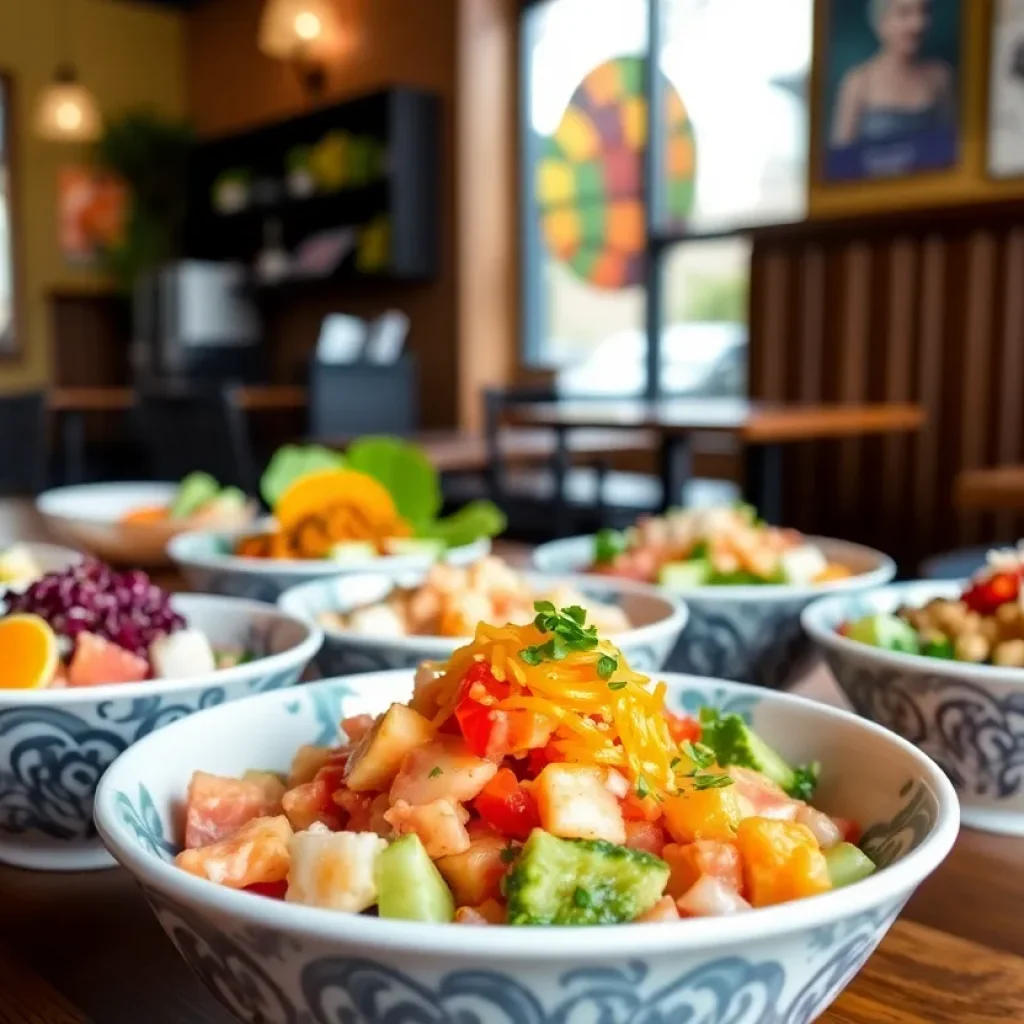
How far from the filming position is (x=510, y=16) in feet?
19.6

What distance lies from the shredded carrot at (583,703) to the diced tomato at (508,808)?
26 millimetres

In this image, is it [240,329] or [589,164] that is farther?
[240,329]

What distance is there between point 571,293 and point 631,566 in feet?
16.3

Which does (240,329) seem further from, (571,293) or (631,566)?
(631,566)

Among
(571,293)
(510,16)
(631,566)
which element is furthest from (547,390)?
(631,566)

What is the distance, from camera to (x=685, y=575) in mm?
1098

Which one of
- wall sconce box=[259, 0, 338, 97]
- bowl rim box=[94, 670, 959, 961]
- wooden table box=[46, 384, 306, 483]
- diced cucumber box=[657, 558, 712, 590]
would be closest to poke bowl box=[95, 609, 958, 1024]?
bowl rim box=[94, 670, 959, 961]

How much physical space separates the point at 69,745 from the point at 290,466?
93cm

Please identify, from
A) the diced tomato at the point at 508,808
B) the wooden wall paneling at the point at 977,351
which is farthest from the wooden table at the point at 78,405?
the diced tomato at the point at 508,808

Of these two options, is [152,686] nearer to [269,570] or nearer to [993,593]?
[269,570]

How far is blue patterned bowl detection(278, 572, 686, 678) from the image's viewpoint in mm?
820

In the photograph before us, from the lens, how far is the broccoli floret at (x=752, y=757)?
2.15 feet

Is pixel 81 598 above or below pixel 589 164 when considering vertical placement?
below

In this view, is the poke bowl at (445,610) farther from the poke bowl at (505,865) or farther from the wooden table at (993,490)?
the wooden table at (993,490)
